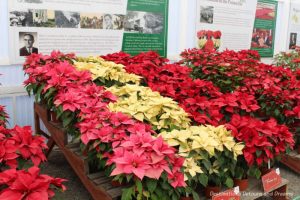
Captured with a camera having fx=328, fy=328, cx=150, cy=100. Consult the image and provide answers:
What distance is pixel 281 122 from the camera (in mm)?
3367

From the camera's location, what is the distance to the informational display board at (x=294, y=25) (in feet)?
23.5

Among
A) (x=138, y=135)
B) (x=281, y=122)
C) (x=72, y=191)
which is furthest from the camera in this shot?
(x=281, y=122)

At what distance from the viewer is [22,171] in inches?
53.2

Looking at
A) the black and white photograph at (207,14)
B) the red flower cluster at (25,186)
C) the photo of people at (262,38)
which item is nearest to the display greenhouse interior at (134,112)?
the red flower cluster at (25,186)

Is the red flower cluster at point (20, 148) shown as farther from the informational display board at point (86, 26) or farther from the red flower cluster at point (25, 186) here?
the informational display board at point (86, 26)

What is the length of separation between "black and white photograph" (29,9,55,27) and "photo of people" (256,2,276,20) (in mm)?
4339

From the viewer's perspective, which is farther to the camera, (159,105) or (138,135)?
(159,105)

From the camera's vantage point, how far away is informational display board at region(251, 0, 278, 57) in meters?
6.56

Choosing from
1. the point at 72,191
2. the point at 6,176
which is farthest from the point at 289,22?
the point at 6,176

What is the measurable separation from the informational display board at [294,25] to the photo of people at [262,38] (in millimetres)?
697

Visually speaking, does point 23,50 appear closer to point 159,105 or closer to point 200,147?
point 159,105

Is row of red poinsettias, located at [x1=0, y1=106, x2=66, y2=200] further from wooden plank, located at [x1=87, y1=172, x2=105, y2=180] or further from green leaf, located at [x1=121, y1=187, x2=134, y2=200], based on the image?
wooden plank, located at [x1=87, y1=172, x2=105, y2=180]

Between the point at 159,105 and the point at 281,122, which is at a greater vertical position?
the point at 159,105

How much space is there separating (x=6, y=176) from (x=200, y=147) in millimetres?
1198
